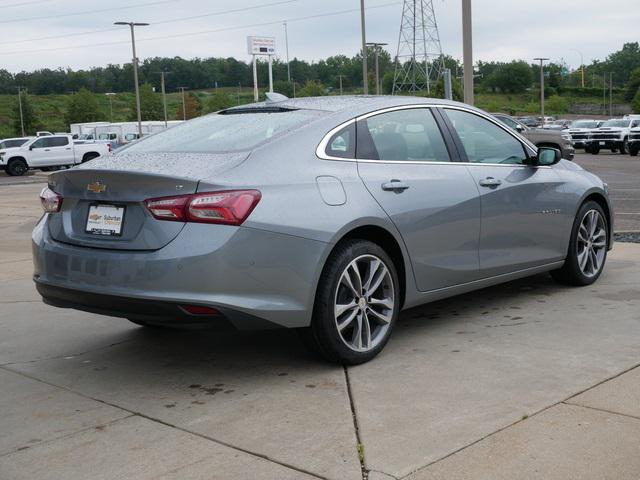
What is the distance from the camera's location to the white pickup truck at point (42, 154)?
1516 inches

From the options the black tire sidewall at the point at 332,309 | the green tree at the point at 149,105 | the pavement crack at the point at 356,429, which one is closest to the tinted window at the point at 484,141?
the black tire sidewall at the point at 332,309

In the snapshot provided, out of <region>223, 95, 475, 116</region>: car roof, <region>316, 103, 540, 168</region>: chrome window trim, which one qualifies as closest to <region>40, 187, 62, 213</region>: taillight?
<region>223, 95, 475, 116</region>: car roof

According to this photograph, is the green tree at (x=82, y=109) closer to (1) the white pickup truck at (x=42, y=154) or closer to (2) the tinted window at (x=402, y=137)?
(1) the white pickup truck at (x=42, y=154)

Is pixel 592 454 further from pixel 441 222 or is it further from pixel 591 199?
pixel 591 199

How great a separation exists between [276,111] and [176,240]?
4.73ft

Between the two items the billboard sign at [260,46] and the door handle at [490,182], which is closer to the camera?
the door handle at [490,182]

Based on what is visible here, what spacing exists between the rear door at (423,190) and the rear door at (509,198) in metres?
0.16

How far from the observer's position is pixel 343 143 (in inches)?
191

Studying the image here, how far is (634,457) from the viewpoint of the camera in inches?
130

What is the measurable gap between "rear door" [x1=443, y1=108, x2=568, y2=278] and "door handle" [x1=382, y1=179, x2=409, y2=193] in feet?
2.49

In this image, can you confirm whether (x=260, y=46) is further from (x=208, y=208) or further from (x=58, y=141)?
(x=208, y=208)

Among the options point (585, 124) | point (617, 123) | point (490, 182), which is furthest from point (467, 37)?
point (585, 124)

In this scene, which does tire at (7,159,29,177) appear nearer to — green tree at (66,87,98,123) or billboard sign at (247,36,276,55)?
billboard sign at (247,36,276,55)

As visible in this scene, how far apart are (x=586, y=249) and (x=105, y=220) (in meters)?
3.97
